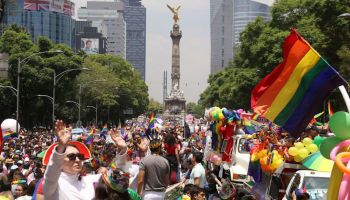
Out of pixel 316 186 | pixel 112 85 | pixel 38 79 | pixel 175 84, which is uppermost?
pixel 316 186

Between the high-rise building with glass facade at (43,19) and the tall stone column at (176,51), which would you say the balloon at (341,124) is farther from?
the high-rise building with glass facade at (43,19)

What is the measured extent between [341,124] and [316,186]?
17.1ft

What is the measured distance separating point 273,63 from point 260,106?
44.7 m

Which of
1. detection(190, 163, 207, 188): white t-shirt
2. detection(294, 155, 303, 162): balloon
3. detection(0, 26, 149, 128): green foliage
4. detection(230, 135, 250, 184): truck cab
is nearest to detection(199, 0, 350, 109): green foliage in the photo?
detection(0, 26, 149, 128): green foliage

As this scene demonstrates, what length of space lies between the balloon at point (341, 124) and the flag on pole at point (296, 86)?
167 cm

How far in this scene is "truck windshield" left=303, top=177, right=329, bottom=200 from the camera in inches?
436

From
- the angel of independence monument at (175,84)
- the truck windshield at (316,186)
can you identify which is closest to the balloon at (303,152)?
the truck windshield at (316,186)

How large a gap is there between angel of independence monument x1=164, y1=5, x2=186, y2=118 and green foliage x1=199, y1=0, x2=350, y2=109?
165ft

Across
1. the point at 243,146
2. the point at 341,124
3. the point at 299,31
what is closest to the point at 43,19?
the point at 299,31

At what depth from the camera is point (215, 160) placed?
1691cm

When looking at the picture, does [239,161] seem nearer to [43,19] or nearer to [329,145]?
[329,145]

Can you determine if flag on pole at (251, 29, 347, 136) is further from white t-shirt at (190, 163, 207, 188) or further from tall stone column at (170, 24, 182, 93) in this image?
tall stone column at (170, 24, 182, 93)

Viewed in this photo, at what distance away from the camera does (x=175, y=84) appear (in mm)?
132500

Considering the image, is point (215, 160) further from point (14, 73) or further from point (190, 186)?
point (14, 73)
